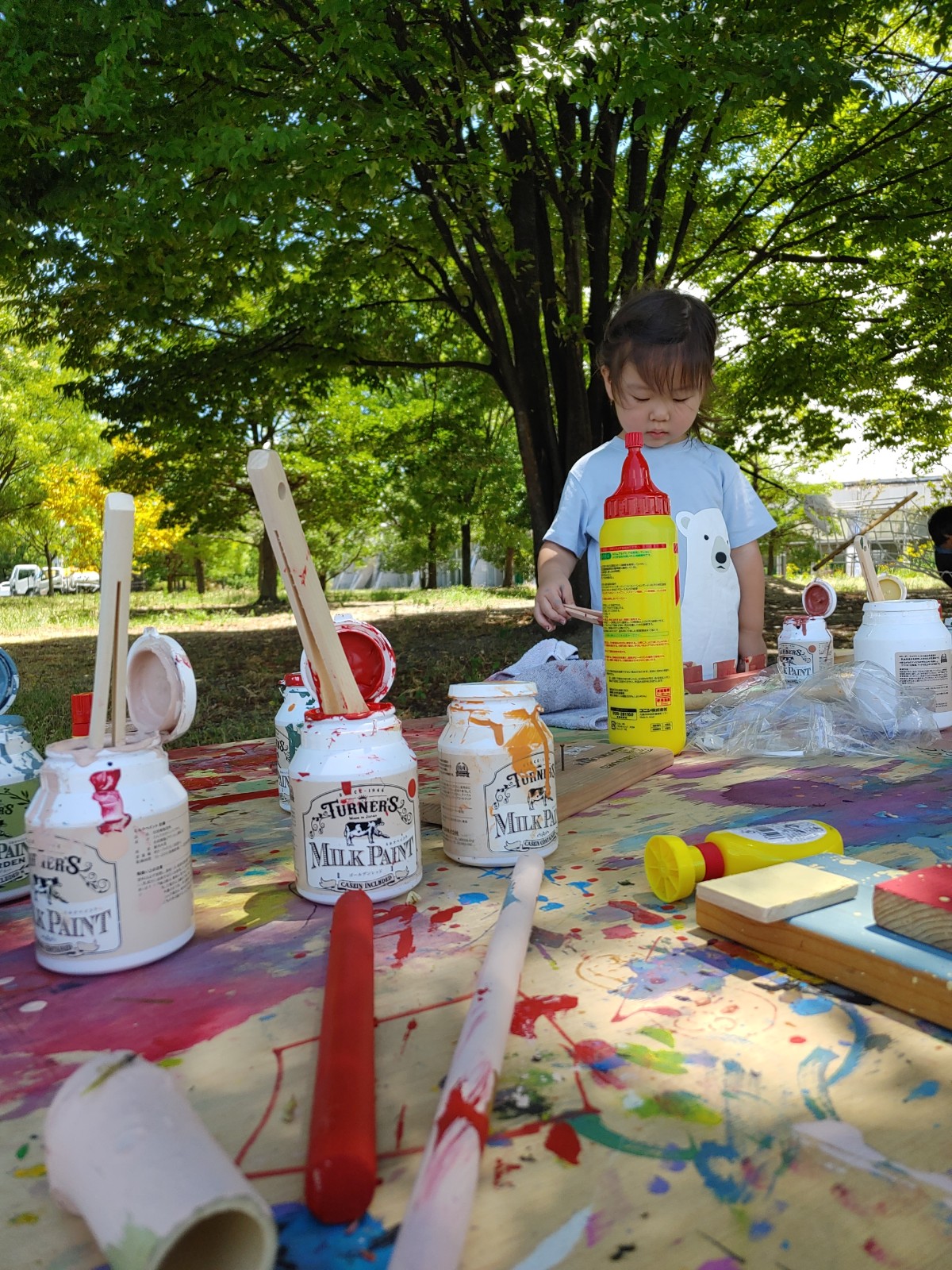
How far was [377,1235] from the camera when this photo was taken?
17.2 inches

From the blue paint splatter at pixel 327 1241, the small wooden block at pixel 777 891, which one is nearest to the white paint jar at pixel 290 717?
the small wooden block at pixel 777 891

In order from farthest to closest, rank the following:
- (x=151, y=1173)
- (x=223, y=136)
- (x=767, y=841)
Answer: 1. (x=223, y=136)
2. (x=767, y=841)
3. (x=151, y=1173)

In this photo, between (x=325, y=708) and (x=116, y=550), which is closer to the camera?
(x=116, y=550)

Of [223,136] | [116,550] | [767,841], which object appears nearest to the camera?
[116,550]

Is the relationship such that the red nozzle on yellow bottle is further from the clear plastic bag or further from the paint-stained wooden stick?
the clear plastic bag

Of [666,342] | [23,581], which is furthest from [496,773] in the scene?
[23,581]

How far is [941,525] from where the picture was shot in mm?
2744

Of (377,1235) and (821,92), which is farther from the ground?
(821,92)

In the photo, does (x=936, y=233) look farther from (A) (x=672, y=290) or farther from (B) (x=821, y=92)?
(A) (x=672, y=290)

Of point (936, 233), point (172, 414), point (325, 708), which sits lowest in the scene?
point (325, 708)

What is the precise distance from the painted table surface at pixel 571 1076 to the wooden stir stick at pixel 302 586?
227 millimetres

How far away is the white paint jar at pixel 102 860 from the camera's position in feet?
2.43

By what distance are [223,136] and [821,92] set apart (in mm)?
2773

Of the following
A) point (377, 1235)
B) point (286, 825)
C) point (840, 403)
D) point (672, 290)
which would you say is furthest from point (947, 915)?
point (840, 403)
